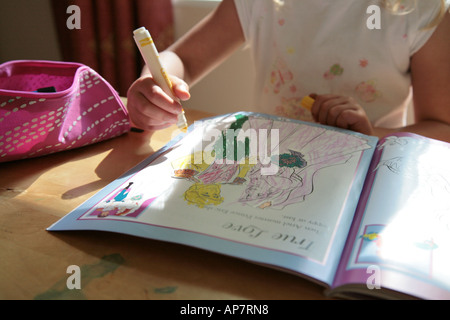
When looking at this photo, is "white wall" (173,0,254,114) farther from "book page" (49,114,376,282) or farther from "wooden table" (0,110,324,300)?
"wooden table" (0,110,324,300)

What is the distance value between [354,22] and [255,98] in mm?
296

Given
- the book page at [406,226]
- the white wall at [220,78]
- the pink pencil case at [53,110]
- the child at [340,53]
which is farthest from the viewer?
the white wall at [220,78]

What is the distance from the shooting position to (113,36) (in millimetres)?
1428

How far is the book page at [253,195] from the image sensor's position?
0.33 m

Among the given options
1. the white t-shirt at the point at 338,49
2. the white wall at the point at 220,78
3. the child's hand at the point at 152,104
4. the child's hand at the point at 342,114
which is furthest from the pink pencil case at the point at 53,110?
the white wall at the point at 220,78

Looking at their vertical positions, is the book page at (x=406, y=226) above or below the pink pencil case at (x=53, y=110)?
below

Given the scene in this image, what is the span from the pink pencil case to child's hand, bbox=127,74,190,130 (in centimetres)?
2

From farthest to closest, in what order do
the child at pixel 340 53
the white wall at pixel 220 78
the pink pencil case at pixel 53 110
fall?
the white wall at pixel 220 78 < the child at pixel 340 53 < the pink pencil case at pixel 53 110

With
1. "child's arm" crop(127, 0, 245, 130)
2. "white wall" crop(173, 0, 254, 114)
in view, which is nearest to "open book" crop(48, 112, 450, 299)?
"child's arm" crop(127, 0, 245, 130)

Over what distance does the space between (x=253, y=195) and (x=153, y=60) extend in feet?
0.75

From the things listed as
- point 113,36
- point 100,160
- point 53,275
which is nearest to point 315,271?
point 53,275

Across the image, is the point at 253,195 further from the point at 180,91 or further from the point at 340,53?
the point at 340,53

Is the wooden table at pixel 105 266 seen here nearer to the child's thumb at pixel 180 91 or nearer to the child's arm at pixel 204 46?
the child's thumb at pixel 180 91

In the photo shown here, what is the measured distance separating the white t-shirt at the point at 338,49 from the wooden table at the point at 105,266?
1.70 feet
